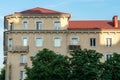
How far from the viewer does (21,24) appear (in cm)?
8644

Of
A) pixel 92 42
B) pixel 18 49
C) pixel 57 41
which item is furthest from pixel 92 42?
pixel 18 49

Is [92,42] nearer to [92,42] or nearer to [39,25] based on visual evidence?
[92,42]

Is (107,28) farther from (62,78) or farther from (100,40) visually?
(62,78)

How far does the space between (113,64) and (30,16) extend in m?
22.6

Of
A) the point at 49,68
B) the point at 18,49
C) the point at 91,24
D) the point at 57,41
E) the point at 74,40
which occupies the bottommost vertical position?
the point at 49,68

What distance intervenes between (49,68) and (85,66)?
4.89m

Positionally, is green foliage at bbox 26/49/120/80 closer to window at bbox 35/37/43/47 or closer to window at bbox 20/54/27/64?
window at bbox 20/54/27/64

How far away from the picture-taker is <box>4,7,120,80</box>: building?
85.9 meters

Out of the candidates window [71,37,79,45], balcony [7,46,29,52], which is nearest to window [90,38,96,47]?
window [71,37,79,45]

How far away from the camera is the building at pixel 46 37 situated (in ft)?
282

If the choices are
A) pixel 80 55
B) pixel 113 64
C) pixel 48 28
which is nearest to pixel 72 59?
pixel 80 55

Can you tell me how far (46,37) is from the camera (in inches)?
3401

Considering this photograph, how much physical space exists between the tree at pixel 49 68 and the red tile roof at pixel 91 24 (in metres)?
19.3

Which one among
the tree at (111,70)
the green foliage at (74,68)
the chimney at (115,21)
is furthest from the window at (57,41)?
the tree at (111,70)
